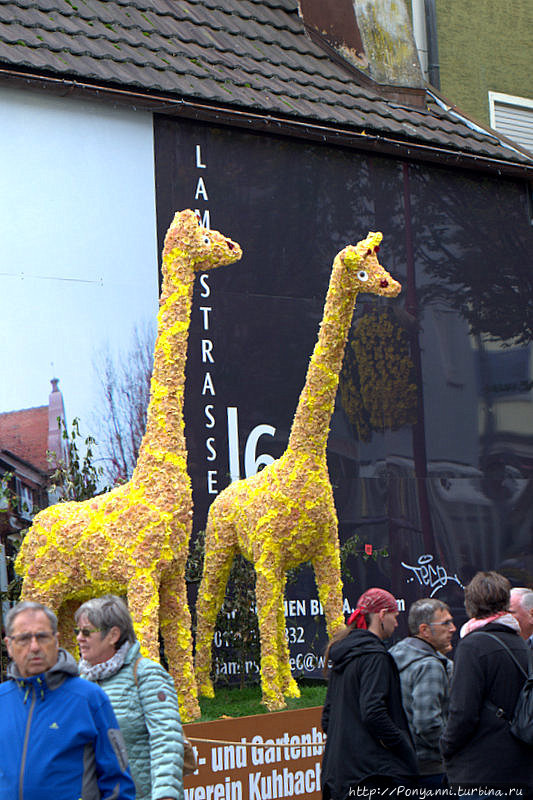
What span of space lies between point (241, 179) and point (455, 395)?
2.91 metres

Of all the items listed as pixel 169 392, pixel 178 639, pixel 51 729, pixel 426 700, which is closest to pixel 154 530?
pixel 178 639

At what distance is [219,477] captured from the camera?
9.09 metres

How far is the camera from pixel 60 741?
317cm

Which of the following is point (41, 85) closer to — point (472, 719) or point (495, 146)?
point (495, 146)

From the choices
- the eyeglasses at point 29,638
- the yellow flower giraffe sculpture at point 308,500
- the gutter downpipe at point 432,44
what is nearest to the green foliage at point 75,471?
the yellow flower giraffe sculpture at point 308,500

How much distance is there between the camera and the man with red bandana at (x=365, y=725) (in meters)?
4.13

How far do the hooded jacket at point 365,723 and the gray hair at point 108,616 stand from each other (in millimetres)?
1012

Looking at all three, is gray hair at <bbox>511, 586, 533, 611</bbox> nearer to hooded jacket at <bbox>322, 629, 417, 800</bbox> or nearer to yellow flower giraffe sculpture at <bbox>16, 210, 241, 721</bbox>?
hooded jacket at <bbox>322, 629, 417, 800</bbox>

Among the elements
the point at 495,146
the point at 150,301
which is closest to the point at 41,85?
the point at 150,301

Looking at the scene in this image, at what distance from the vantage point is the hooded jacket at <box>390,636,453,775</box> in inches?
182

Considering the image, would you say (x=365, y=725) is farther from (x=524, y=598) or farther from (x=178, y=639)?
(x=178, y=639)

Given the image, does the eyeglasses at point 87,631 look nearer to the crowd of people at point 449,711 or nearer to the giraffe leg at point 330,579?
the crowd of people at point 449,711

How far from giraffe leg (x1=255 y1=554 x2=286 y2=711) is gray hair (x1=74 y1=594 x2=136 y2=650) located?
3.18 meters

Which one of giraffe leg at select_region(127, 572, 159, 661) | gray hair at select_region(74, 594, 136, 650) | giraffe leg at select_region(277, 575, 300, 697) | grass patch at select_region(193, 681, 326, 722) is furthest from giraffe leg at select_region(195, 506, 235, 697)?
gray hair at select_region(74, 594, 136, 650)
